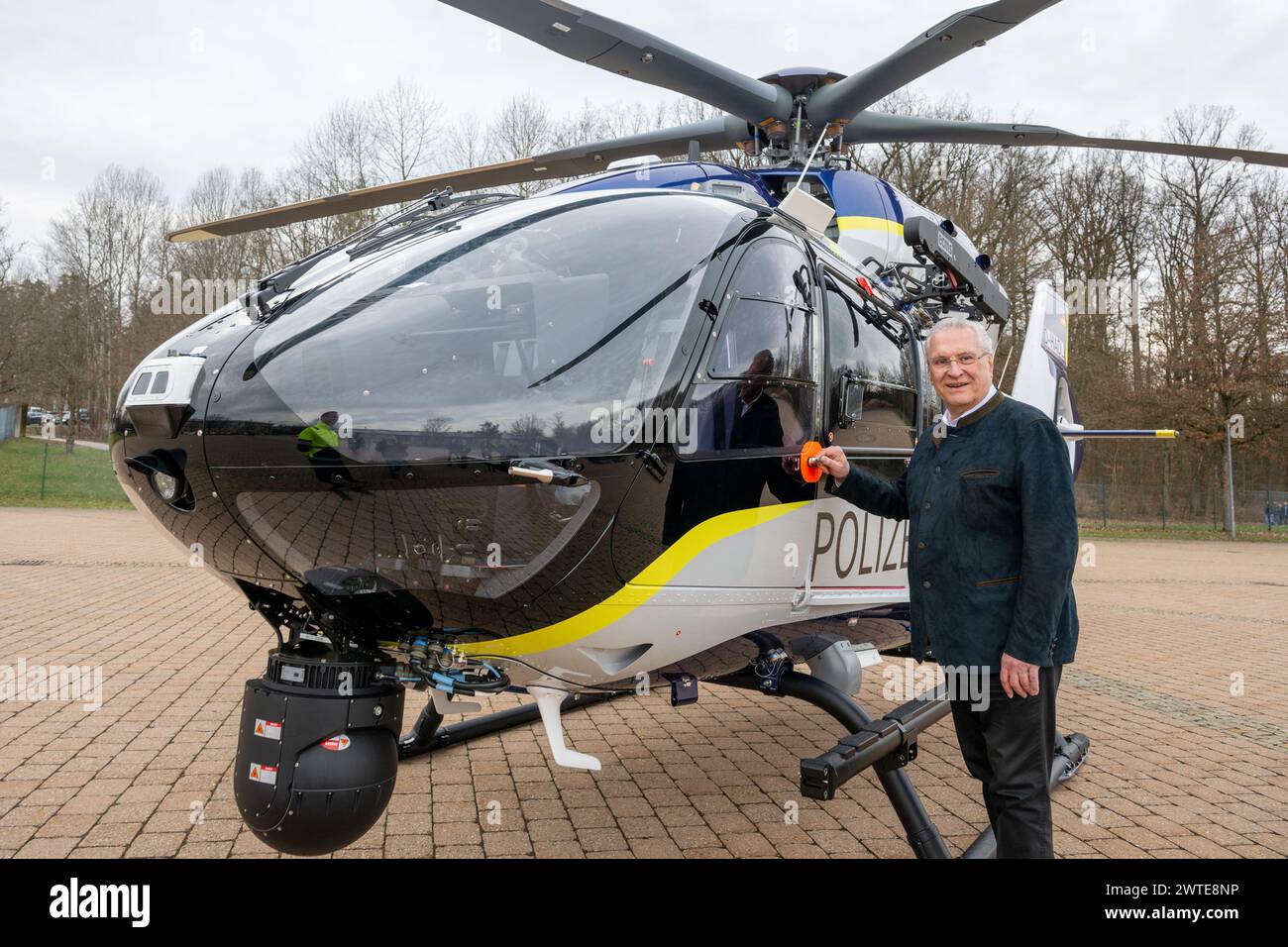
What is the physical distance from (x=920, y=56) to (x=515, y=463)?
3111 millimetres

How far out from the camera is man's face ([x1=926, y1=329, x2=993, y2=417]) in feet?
9.69

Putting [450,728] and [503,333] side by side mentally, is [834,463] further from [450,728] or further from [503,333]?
[450,728]

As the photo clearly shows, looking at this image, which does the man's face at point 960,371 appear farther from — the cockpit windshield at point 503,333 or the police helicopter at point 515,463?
the cockpit windshield at point 503,333

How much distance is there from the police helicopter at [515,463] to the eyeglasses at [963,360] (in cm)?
39

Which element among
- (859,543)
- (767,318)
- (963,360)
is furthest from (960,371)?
(859,543)

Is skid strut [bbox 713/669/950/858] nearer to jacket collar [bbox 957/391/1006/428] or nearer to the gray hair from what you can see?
jacket collar [bbox 957/391/1006/428]

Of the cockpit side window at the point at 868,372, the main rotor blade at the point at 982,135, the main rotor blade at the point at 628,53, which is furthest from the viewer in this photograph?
the main rotor blade at the point at 982,135

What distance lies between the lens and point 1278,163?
17.4 ft

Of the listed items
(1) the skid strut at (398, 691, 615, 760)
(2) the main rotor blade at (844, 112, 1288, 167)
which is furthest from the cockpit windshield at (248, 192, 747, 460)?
(2) the main rotor blade at (844, 112, 1288, 167)

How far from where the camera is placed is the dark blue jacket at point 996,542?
8.85 ft

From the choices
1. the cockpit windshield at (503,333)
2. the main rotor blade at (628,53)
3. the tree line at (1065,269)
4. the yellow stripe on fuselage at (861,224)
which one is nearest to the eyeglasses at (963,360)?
the cockpit windshield at (503,333)

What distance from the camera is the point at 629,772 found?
4.82m

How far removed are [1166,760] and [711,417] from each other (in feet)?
13.8
